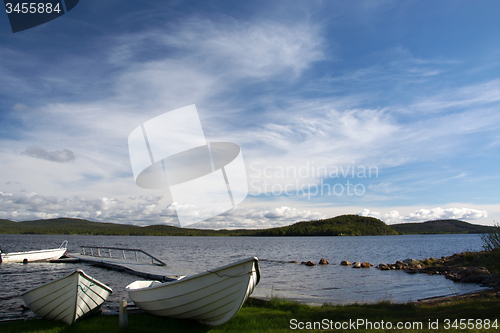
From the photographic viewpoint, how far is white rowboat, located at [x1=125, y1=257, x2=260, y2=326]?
6.88 m

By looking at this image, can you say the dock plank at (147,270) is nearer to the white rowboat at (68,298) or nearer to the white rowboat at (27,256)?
the white rowboat at (27,256)

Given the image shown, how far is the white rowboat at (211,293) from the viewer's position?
22.6 ft

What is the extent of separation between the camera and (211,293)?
7.07 meters

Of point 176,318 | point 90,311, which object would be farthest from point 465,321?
point 90,311

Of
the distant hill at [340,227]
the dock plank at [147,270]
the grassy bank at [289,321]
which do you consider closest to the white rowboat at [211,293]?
the grassy bank at [289,321]

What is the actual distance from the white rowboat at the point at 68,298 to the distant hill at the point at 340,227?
169 metres

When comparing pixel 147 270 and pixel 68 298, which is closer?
pixel 68 298

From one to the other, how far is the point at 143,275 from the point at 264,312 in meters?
13.8

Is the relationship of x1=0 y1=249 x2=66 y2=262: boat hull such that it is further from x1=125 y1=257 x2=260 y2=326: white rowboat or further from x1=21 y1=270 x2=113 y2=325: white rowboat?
x1=125 y1=257 x2=260 y2=326: white rowboat

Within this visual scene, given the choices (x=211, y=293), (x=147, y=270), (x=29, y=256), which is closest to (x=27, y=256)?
(x=29, y=256)

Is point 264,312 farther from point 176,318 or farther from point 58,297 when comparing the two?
point 58,297

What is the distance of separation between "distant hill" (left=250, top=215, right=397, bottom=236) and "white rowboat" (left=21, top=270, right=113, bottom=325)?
556ft

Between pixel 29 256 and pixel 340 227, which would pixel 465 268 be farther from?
pixel 340 227

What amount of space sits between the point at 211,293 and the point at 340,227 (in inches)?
6898
